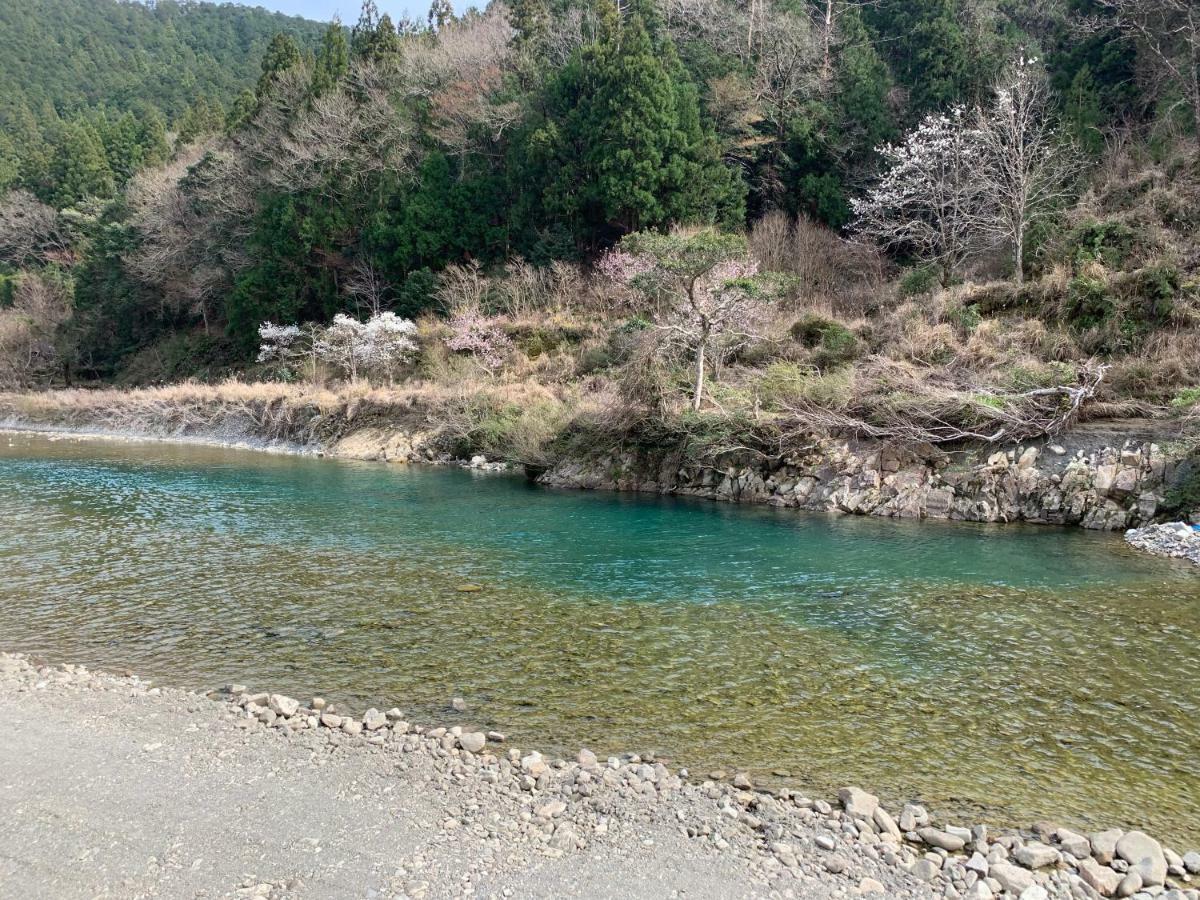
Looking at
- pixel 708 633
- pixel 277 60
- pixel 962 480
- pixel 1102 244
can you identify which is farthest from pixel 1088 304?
pixel 277 60

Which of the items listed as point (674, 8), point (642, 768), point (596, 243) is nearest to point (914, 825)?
point (642, 768)

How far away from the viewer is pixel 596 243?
115 feet

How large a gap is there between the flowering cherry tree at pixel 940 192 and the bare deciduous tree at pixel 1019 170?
17.3 inches

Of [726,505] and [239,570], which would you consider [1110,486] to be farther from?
[239,570]

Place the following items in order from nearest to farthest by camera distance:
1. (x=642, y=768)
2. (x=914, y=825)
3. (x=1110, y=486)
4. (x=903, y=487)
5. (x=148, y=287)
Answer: (x=914, y=825)
(x=642, y=768)
(x=1110, y=486)
(x=903, y=487)
(x=148, y=287)

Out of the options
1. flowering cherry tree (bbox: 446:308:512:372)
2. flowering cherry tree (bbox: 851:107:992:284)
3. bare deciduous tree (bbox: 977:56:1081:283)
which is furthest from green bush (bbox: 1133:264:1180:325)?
flowering cherry tree (bbox: 446:308:512:372)

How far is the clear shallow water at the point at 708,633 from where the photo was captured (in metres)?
5.88

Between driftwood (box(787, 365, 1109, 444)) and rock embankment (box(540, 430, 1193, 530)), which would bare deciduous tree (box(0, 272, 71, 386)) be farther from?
driftwood (box(787, 365, 1109, 444))

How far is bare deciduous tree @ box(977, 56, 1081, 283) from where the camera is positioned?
2433cm

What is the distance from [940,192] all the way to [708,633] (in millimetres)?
23284

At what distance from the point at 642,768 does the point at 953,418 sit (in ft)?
45.8

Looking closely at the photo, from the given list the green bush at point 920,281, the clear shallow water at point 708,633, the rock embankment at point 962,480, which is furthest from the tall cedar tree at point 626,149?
the clear shallow water at point 708,633

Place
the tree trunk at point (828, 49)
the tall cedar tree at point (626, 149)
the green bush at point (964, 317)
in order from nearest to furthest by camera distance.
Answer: the green bush at point (964, 317), the tall cedar tree at point (626, 149), the tree trunk at point (828, 49)

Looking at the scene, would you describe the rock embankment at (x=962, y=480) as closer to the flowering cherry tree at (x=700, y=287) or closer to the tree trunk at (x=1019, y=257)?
the flowering cherry tree at (x=700, y=287)
